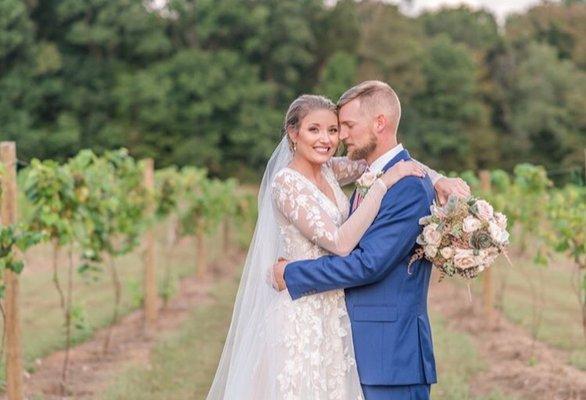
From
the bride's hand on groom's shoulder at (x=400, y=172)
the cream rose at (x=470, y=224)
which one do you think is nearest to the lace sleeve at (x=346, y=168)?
the bride's hand on groom's shoulder at (x=400, y=172)

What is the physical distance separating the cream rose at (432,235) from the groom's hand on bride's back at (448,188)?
0.23 meters

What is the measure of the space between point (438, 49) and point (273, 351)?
4524 cm

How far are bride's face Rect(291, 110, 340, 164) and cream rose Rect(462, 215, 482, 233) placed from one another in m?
0.72

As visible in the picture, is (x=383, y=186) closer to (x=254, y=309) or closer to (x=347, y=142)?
(x=347, y=142)

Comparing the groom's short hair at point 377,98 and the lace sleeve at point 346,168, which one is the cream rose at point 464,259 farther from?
the lace sleeve at point 346,168

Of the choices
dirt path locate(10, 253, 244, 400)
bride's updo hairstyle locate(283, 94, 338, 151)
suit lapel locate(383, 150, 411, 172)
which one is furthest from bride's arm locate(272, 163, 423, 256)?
dirt path locate(10, 253, 244, 400)

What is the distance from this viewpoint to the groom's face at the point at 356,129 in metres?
4.19

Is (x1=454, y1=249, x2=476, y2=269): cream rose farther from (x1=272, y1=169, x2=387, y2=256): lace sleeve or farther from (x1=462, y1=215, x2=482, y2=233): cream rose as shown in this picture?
(x1=272, y1=169, x2=387, y2=256): lace sleeve

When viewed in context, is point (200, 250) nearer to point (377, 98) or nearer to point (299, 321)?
point (299, 321)

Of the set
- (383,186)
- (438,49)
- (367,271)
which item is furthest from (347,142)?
(438,49)

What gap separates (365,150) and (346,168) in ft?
Result: 1.65

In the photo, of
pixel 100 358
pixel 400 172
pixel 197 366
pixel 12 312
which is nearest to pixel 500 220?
pixel 400 172

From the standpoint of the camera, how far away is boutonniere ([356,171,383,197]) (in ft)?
13.6

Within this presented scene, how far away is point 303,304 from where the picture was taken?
4.30m
